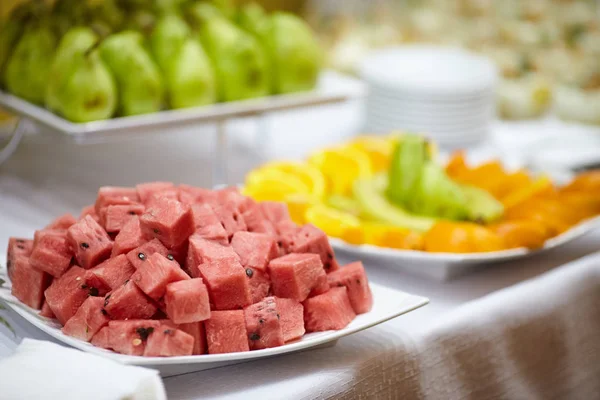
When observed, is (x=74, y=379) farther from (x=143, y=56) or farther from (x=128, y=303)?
(x=143, y=56)

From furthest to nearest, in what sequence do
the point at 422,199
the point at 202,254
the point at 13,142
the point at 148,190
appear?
the point at 13,142 → the point at 422,199 → the point at 148,190 → the point at 202,254

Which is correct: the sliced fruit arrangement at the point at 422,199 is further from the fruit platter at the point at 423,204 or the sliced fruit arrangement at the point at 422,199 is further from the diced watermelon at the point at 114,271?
the diced watermelon at the point at 114,271

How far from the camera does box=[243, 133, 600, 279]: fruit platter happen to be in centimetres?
102

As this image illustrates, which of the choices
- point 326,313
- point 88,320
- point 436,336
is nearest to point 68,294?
point 88,320

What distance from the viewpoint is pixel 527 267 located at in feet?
3.60

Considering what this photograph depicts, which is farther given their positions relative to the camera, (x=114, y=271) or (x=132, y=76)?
(x=132, y=76)

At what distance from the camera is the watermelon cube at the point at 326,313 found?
2.52ft

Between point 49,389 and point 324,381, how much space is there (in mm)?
268

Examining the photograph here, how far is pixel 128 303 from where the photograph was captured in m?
0.70

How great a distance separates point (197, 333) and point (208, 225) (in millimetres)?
131

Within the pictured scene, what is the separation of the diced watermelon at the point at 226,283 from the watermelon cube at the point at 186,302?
20 mm

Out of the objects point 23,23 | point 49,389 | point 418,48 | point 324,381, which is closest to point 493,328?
point 324,381

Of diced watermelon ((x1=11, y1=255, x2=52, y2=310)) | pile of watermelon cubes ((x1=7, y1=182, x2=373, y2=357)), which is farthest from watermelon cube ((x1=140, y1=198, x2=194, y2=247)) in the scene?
diced watermelon ((x1=11, y1=255, x2=52, y2=310))

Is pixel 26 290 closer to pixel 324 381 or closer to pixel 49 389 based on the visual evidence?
pixel 49 389
